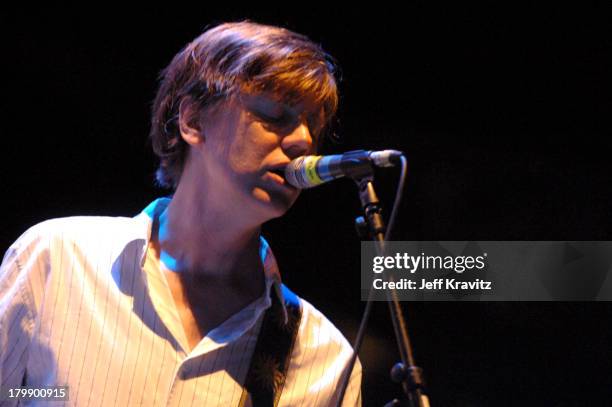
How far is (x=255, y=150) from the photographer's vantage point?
177 cm

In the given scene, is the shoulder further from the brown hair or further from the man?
the brown hair

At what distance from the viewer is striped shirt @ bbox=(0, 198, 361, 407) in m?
1.71

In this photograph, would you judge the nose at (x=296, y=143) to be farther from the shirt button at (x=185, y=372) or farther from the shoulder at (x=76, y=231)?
the shirt button at (x=185, y=372)

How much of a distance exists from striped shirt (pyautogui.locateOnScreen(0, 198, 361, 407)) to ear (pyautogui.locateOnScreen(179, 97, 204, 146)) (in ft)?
0.91

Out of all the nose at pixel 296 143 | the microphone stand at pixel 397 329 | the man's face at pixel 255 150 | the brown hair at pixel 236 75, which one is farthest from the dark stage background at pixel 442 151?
the microphone stand at pixel 397 329

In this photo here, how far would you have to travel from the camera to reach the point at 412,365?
126 centimetres

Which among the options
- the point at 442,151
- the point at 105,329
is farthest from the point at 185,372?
the point at 442,151

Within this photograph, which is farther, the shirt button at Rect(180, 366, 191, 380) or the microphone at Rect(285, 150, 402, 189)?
the shirt button at Rect(180, 366, 191, 380)

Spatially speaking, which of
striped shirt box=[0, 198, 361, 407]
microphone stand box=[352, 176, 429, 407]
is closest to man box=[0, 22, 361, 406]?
striped shirt box=[0, 198, 361, 407]

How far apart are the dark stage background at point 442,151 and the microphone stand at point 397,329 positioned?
1.43m

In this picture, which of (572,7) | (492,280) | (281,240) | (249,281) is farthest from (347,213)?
(572,7)

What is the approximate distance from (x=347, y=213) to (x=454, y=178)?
0.46m

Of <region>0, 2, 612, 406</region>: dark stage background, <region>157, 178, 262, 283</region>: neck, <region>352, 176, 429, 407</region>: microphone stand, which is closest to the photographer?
<region>352, 176, 429, 407</region>: microphone stand

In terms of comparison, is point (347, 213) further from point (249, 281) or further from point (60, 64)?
point (60, 64)
